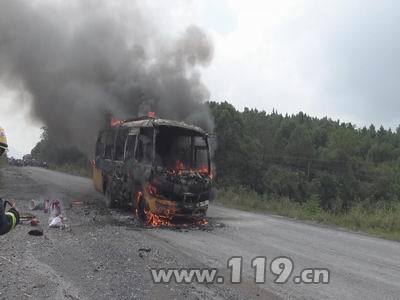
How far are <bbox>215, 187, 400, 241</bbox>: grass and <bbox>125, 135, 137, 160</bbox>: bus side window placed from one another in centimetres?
647

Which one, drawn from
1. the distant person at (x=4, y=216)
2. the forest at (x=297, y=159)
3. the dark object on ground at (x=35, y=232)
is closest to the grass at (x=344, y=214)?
the dark object on ground at (x=35, y=232)

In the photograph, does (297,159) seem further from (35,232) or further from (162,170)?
(35,232)

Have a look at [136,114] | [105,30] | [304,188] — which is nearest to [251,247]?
[136,114]

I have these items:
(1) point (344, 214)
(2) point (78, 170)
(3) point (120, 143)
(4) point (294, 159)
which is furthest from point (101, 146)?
(4) point (294, 159)

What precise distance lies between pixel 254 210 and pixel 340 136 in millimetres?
60781

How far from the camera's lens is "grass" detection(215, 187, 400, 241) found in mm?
14273

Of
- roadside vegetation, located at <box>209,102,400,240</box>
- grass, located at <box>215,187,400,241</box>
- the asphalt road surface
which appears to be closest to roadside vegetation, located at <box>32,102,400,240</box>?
roadside vegetation, located at <box>209,102,400,240</box>

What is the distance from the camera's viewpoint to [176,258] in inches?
309

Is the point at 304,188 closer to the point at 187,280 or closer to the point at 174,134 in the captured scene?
the point at 174,134

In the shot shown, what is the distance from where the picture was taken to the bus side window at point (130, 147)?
43.5ft

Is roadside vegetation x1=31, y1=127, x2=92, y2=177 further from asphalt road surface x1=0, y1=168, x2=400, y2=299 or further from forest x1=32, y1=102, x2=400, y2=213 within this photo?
asphalt road surface x1=0, y1=168, x2=400, y2=299

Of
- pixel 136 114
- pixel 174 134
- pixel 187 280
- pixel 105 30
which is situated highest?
pixel 105 30

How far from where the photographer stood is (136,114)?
20.5 metres

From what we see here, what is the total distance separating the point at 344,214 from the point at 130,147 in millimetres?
7752
